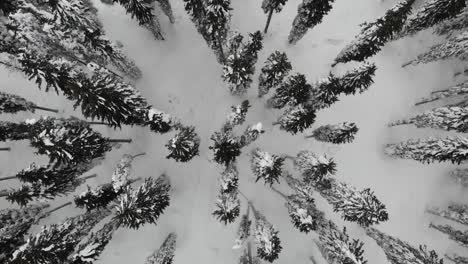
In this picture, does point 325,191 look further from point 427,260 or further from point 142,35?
point 142,35

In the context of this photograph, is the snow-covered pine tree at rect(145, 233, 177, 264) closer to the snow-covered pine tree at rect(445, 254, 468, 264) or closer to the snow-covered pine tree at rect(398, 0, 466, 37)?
the snow-covered pine tree at rect(445, 254, 468, 264)

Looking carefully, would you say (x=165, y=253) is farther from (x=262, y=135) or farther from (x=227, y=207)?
(x=262, y=135)

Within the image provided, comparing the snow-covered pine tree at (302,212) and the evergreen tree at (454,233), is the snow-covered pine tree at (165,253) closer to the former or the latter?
the snow-covered pine tree at (302,212)

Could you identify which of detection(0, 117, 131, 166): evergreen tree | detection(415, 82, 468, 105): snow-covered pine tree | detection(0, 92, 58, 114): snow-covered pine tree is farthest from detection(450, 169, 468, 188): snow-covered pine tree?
detection(0, 92, 58, 114): snow-covered pine tree

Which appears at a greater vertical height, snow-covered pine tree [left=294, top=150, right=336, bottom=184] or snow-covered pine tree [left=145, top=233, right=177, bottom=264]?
snow-covered pine tree [left=294, top=150, right=336, bottom=184]

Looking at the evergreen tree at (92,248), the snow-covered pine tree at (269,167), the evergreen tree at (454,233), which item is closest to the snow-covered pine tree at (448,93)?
the evergreen tree at (454,233)

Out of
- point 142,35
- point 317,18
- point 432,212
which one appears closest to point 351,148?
point 432,212

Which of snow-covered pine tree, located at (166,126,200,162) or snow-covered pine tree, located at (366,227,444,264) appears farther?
snow-covered pine tree, located at (366,227,444,264)
